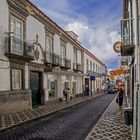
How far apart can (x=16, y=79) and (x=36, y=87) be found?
344cm

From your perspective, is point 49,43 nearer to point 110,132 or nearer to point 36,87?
point 36,87

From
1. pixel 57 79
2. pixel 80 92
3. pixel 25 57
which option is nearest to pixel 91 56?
pixel 80 92

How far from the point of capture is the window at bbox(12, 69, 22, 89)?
15446mm

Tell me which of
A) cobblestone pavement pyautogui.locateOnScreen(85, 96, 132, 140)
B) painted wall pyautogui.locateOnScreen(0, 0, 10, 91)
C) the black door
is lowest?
cobblestone pavement pyautogui.locateOnScreen(85, 96, 132, 140)

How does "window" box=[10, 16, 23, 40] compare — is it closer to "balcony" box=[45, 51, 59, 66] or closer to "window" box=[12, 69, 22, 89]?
"window" box=[12, 69, 22, 89]

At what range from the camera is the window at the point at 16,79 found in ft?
50.7

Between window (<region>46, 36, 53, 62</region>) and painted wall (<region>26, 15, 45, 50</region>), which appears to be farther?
window (<region>46, 36, 53, 62</region>)

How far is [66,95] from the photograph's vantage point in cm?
2330

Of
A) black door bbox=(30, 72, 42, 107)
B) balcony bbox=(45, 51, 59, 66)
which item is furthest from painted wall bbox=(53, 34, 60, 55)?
black door bbox=(30, 72, 42, 107)

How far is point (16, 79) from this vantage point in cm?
1581

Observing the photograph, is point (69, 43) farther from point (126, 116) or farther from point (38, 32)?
point (126, 116)

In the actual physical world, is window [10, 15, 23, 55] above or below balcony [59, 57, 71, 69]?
above

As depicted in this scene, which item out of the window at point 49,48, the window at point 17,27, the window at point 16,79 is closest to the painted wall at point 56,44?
the window at point 49,48

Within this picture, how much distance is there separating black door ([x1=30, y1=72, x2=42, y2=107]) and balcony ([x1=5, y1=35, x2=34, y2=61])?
78.0 inches
